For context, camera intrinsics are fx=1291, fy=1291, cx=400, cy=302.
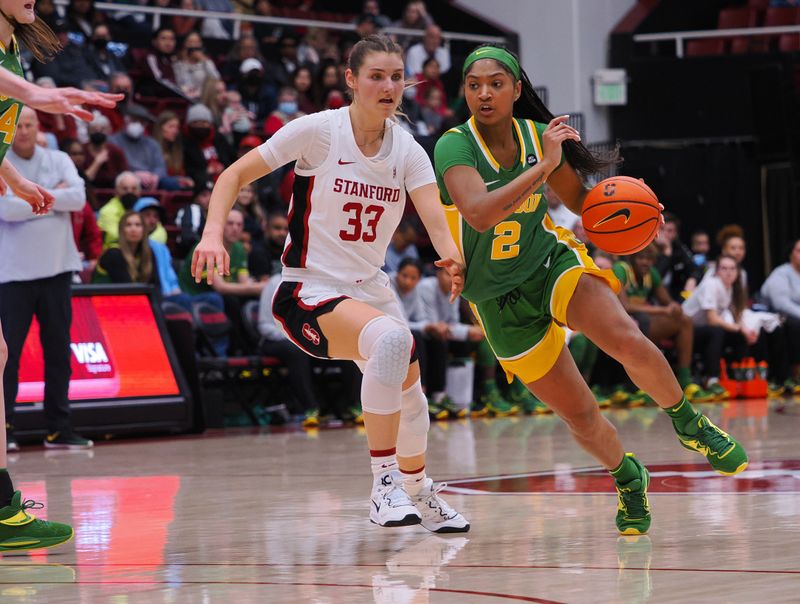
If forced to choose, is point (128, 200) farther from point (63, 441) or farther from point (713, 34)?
point (713, 34)

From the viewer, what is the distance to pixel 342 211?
4.68 m

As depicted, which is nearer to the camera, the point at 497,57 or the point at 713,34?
the point at 497,57

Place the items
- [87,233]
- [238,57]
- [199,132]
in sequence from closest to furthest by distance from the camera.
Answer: [87,233] < [199,132] < [238,57]

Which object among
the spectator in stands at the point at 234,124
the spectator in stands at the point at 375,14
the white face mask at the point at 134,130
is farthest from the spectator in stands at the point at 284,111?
the spectator in stands at the point at 375,14

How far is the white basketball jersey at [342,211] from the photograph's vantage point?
15.4ft

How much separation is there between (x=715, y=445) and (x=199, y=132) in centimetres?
912

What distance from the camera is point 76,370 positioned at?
9.47m

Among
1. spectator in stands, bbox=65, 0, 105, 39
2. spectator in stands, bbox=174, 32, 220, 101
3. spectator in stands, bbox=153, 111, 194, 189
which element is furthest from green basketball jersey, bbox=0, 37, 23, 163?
spectator in stands, bbox=174, 32, 220, 101

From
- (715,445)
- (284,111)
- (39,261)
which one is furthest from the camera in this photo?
(284,111)

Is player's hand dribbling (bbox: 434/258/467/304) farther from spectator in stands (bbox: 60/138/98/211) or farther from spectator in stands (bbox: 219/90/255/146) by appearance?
spectator in stands (bbox: 219/90/255/146)

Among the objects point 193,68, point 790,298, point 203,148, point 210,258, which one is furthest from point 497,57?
point 790,298

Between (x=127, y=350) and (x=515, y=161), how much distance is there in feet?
18.4

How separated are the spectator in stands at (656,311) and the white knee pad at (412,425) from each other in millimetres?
7923

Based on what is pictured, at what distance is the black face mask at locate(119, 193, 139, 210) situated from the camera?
35.4 feet
